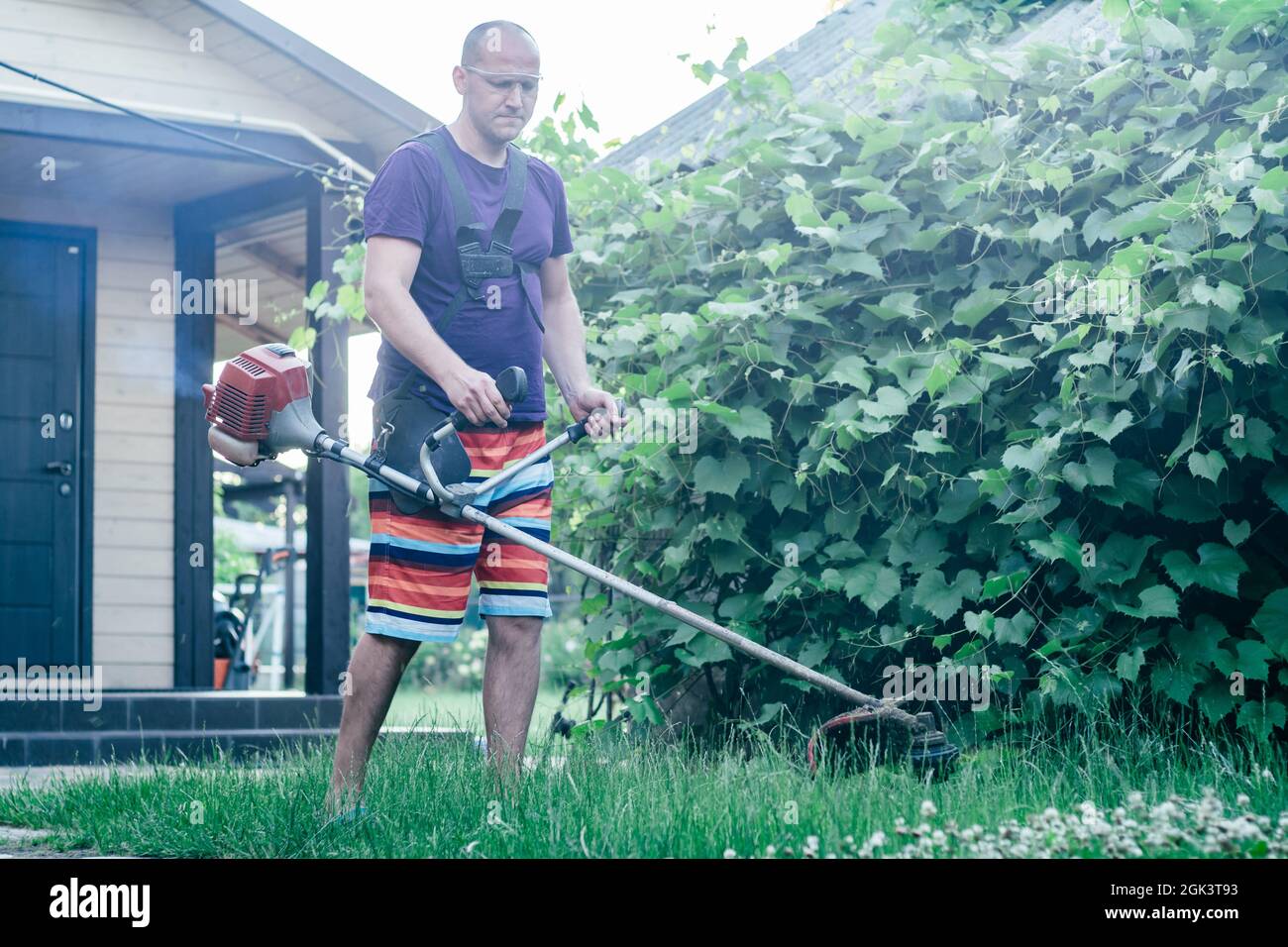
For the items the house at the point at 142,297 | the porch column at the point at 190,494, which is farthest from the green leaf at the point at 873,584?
the porch column at the point at 190,494

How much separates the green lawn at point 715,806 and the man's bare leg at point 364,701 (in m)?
0.09

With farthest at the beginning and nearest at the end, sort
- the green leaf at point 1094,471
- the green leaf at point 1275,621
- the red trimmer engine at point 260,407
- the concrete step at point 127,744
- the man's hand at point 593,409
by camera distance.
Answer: the concrete step at point 127,744 < the green leaf at point 1094,471 < the green leaf at point 1275,621 < the man's hand at point 593,409 < the red trimmer engine at point 260,407

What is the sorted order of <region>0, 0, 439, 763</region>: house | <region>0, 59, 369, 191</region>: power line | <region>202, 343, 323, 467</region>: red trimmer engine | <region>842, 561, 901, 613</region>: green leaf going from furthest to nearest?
<region>0, 0, 439, 763</region>: house < <region>0, 59, 369, 191</region>: power line < <region>842, 561, 901, 613</region>: green leaf < <region>202, 343, 323, 467</region>: red trimmer engine

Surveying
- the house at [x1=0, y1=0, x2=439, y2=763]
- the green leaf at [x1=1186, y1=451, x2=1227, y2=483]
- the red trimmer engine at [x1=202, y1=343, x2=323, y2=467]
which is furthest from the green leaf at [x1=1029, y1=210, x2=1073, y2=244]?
the house at [x1=0, y1=0, x2=439, y2=763]

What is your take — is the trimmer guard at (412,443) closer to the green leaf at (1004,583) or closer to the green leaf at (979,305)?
the green leaf at (1004,583)

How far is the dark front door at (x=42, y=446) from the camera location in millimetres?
7637

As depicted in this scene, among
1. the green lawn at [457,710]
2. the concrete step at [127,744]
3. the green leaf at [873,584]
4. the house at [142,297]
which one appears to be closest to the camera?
the green leaf at [873,584]

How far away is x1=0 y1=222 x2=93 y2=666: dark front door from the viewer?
7637 mm

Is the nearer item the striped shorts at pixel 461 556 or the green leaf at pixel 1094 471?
the striped shorts at pixel 461 556

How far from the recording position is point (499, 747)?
140 inches

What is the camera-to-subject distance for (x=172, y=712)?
22.7 ft

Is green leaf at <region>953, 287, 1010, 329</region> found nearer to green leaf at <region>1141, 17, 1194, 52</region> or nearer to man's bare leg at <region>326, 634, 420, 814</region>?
green leaf at <region>1141, 17, 1194, 52</region>
